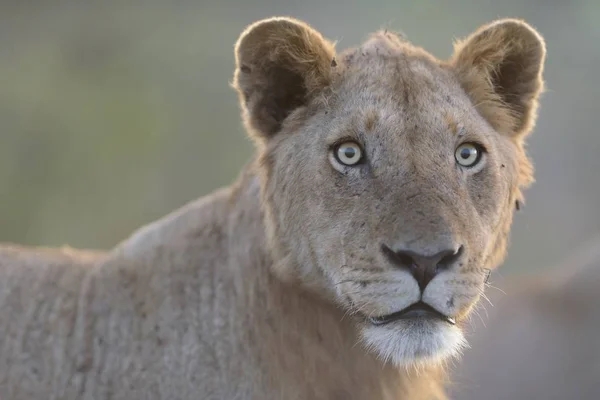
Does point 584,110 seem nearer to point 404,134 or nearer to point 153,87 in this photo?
point 153,87

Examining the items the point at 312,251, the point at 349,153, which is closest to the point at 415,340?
the point at 312,251

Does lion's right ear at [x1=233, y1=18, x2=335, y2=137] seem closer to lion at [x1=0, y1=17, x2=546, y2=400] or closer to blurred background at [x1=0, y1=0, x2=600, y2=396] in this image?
lion at [x1=0, y1=17, x2=546, y2=400]

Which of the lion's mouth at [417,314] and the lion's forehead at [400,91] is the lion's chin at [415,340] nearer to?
the lion's mouth at [417,314]

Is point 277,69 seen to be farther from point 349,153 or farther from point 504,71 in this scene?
point 504,71

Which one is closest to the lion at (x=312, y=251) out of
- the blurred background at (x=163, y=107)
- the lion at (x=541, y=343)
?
the lion at (x=541, y=343)

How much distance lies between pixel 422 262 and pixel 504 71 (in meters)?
1.18

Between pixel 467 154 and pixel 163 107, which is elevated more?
pixel 467 154

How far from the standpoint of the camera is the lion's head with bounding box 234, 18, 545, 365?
8.85ft

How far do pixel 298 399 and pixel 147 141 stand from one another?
9276 mm

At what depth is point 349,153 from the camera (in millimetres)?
2930

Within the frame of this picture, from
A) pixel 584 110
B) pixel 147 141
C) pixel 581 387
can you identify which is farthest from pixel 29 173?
pixel 581 387

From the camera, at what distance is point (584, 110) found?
1102 centimetres

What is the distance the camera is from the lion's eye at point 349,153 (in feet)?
9.58

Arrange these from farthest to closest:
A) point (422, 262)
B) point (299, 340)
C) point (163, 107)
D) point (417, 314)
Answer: point (163, 107) → point (299, 340) → point (417, 314) → point (422, 262)
